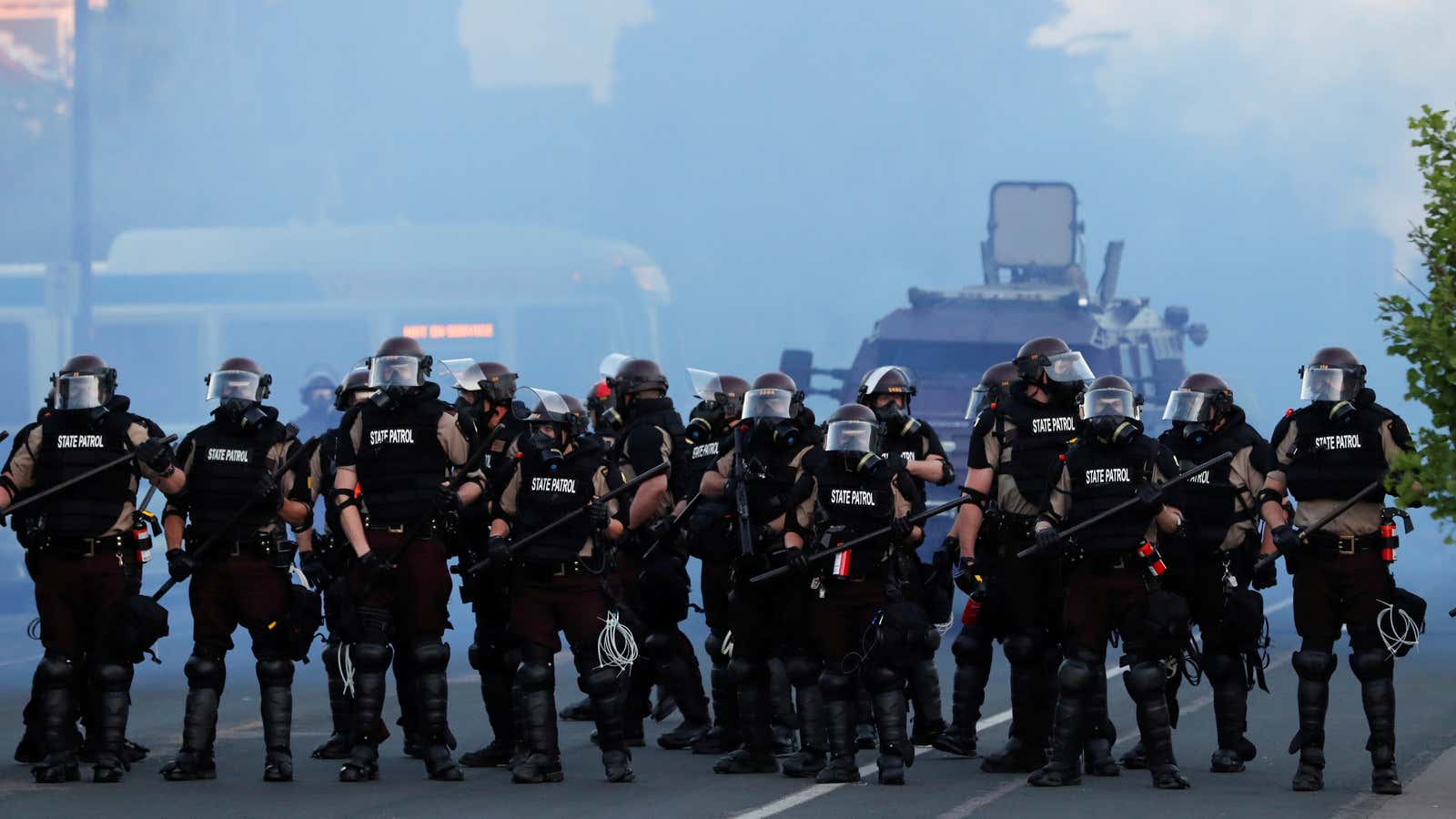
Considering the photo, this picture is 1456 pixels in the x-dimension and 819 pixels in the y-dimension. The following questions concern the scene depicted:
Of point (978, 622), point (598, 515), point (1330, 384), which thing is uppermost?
point (1330, 384)

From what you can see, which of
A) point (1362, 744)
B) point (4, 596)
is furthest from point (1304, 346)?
point (1362, 744)

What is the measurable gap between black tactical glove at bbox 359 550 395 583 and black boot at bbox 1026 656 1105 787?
3168mm

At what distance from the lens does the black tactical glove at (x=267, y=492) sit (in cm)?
996

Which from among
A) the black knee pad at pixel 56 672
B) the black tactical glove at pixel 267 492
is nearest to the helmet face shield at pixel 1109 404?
the black tactical glove at pixel 267 492

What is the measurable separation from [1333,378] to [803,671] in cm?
283

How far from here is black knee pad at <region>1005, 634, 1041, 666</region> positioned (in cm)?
1048

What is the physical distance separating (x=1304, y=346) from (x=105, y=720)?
91386 millimetres

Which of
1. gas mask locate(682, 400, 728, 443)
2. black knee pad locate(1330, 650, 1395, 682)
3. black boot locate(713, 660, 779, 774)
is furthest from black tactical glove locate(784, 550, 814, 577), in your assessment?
black knee pad locate(1330, 650, 1395, 682)

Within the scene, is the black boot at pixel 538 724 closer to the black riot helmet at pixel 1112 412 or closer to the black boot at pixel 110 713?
the black boot at pixel 110 713

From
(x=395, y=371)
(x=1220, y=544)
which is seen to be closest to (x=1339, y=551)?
(x=1220, y=544)

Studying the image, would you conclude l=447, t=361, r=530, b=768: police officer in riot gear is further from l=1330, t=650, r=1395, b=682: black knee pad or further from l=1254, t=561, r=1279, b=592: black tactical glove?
l=1330, t=650, r=1395, b=682: black knee pad

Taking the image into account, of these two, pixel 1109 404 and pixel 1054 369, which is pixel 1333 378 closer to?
pixel 1109 404

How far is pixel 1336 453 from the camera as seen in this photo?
9805mm

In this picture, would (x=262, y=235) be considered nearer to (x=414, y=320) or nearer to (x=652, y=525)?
(x=414, y=320)
